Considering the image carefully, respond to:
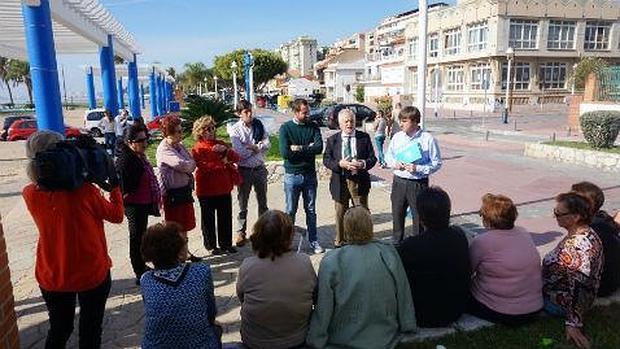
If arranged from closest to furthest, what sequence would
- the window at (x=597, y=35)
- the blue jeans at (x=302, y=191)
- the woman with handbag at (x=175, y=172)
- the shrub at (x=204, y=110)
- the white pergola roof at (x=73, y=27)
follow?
the woman with handbag at (x=175, y=172) < the blue jeans at (x=302, y=191) < the white pergola roof at (x=73, y=27) < the shrub at (x=204, y=110) < the window at (x=597, y=35)

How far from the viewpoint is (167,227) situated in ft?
9.91

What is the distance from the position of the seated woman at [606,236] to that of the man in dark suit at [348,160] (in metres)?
2.33

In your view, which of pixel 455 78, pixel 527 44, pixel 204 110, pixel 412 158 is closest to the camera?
pixel 412 158

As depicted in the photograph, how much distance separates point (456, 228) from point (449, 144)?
16316 millimetres

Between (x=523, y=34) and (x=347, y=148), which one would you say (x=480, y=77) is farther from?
(x=347, y=148)

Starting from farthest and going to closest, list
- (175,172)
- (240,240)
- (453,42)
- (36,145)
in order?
(453,42), (240,240), (175,172), (36,145)

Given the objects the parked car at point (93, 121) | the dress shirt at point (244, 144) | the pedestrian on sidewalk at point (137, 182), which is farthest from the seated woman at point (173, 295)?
the parked car at point (93, 121)

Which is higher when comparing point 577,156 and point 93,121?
point 93,121

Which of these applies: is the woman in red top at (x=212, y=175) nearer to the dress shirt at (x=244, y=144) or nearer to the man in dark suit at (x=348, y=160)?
the dress shirt at (x=244, y=144)

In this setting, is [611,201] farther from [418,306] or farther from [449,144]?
[449,144]

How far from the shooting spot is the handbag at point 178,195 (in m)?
5.27

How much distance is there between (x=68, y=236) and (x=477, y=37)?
45.1m

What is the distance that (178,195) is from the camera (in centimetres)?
530

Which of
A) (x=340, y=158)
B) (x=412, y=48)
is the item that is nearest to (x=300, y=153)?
(x=340, y=158)
